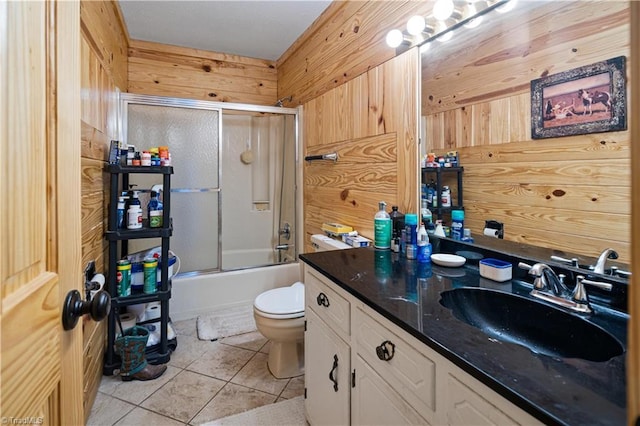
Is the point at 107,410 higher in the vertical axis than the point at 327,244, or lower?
lower

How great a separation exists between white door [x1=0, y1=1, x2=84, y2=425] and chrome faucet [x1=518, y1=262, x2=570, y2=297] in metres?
1.22

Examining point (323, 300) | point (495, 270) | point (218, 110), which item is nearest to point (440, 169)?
point (495, 270)

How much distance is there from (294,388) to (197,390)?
0.52 meters

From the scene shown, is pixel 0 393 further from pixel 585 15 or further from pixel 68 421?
pixel 585 15

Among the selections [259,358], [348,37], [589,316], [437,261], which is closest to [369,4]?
[348,37]

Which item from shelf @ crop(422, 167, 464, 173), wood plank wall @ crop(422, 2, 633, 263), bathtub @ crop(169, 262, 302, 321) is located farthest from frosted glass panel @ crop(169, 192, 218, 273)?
wood plank wall @ crop(422, 2, 633, 263)

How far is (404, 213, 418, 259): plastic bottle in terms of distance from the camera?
5.03ft

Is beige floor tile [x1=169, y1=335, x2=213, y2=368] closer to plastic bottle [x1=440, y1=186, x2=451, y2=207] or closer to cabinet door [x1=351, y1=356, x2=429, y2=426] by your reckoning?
cabinet door [x1=351, y1=356, x2=429, y2=426]

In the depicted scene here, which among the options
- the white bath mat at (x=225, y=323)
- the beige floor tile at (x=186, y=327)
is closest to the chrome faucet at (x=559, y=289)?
the white bath mat at (x=225, y=323)

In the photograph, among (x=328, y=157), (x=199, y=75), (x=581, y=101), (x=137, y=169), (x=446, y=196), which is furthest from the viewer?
(x=199, y=75)

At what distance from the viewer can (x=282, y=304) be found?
1.91 meters

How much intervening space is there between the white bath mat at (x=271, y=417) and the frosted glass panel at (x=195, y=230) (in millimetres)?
1545

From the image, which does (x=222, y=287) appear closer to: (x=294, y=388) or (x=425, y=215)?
(x=294, y=388)

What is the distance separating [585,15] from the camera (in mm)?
986
